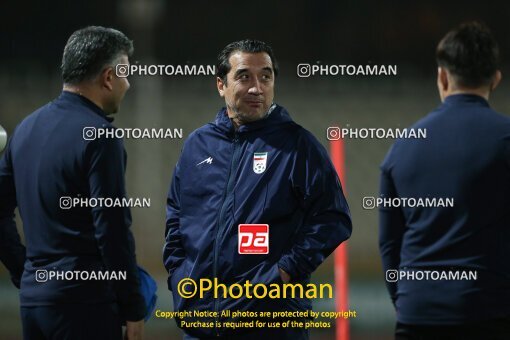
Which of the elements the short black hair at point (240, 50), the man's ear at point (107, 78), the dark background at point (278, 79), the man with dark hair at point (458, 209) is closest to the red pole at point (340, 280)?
the dark background at point (278, 79)

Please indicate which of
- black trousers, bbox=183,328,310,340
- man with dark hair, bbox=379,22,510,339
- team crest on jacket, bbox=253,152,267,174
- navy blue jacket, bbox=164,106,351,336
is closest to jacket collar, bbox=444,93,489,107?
man with dark hair, bbox=379,22,510,339

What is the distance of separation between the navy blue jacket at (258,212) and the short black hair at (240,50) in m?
0.17

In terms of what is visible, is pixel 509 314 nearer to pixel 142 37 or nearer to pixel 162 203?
pixel 142 37

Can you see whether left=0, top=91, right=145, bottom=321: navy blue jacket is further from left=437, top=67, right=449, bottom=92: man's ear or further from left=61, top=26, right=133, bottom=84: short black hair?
left=437, top=67, right=449, bottom=92: man's ear

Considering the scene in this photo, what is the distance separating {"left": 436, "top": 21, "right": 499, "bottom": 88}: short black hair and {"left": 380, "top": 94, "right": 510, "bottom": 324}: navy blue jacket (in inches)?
1.8

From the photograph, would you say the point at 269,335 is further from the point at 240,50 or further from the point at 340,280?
→ the point at 340,280

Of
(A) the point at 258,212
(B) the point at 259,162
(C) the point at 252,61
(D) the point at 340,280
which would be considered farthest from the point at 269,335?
(D) the point at 340,280

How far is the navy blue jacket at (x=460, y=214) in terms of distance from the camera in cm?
194

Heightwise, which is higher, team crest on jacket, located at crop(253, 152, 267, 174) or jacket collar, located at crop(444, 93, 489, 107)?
jacket collar, located at crop(444, 93, 489, 107)

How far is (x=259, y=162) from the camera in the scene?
233 cm

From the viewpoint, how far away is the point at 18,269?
7.89 ft

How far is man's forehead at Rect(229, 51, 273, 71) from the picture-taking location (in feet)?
7.98

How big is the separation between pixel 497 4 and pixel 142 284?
3595 mm

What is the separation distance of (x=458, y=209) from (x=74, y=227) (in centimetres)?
89
